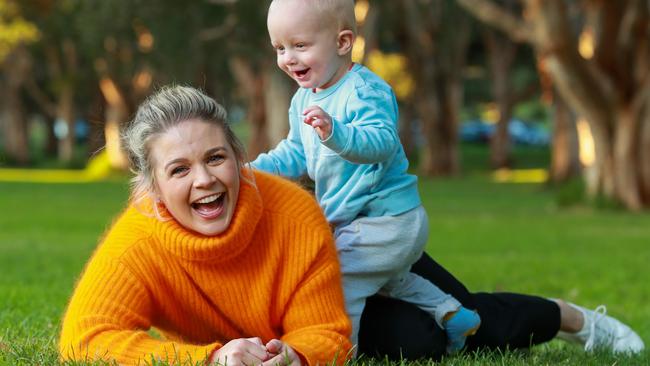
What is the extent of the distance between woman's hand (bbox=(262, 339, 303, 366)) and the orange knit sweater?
0.20 feet

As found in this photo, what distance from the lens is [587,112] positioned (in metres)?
19.1

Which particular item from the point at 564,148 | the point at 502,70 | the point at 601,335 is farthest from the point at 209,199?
the point at 502,70

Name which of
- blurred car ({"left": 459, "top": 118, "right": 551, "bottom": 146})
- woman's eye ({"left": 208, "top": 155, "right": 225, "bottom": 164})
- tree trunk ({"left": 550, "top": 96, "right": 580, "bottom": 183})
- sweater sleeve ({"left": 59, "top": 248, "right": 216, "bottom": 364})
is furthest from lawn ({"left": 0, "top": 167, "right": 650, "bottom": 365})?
blurred car ({"left": 459, "top": 118, "right": 551, "bottom": 146})

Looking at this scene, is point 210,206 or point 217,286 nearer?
point 210,206

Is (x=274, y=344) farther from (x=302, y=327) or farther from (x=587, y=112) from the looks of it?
(x=587, y=112)

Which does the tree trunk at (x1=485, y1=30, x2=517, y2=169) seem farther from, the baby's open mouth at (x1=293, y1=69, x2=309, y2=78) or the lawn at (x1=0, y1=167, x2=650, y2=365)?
the baby's open mouth at (x1=293, y1=69, x2=309, y2=78)

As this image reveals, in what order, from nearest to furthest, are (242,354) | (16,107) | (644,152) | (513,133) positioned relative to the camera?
(242,354) < (644,152) < (16,107) < (513,133)

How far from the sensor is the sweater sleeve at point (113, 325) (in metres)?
4.08

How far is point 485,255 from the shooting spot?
1387cm

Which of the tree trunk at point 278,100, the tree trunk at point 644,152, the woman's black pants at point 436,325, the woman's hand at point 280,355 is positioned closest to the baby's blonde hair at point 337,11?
the woman's black pants at point 436,325

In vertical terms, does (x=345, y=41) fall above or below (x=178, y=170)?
above

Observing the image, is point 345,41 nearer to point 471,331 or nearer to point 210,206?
point 210,206

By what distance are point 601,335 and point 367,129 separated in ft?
6.91

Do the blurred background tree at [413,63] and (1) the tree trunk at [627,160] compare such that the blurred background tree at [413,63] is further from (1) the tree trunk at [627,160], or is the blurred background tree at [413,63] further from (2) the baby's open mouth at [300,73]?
(2) the baby's open mouth at [300,73]
